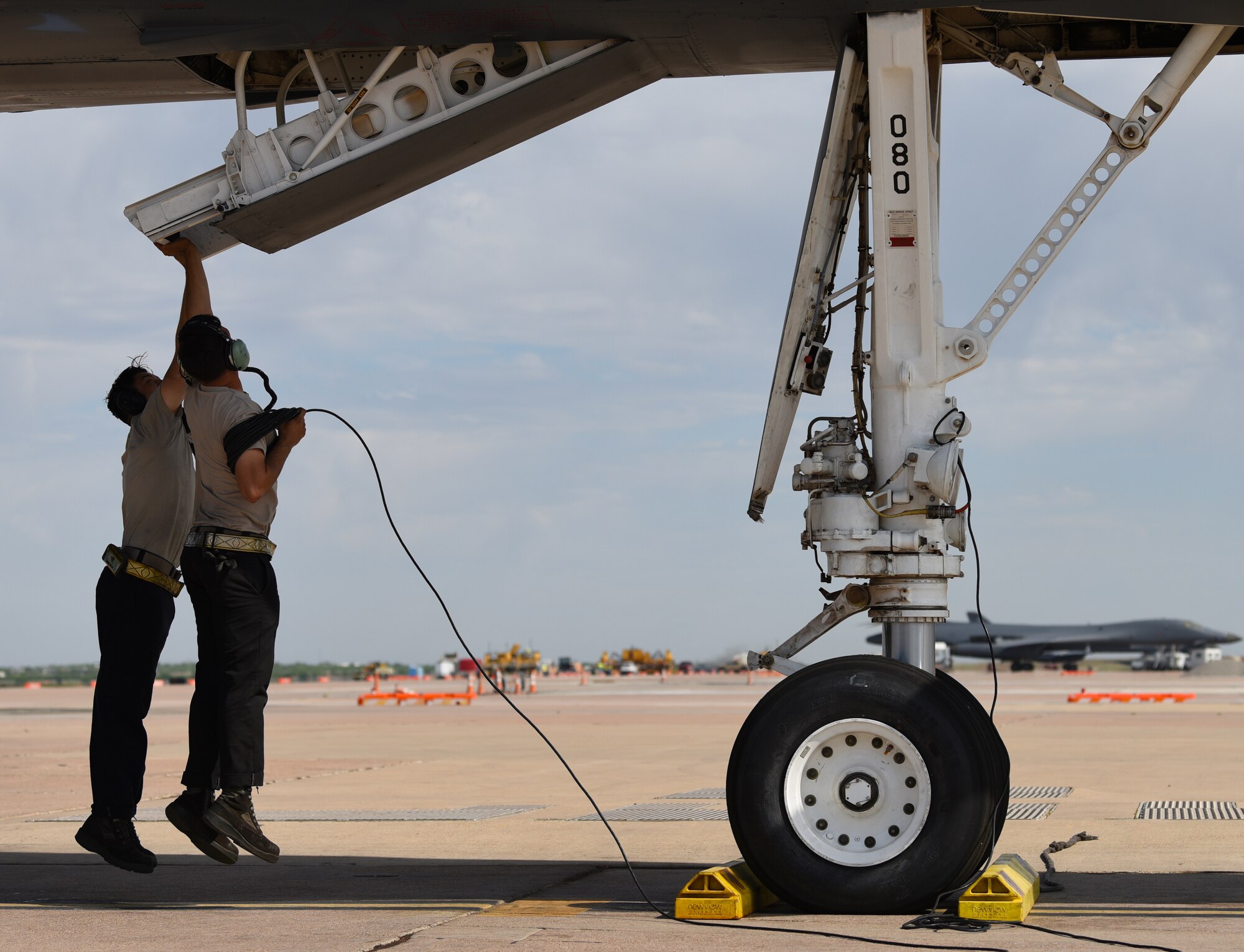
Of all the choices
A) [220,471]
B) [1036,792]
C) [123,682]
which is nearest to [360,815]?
[123,682]

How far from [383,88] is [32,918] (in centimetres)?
376

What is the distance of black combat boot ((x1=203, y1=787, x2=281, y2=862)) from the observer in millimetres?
5574

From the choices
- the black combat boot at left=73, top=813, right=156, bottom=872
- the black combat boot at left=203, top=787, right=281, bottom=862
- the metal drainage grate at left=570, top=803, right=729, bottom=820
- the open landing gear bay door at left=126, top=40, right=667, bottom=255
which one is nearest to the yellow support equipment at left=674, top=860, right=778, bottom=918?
the black combat boot at left=203, top=787, right=281, bottom=862

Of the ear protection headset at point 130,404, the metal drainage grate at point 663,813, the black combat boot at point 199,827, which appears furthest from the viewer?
the metal drainage grate at point 663,813

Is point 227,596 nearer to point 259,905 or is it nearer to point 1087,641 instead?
point 259,905

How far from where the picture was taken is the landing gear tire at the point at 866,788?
514 cm

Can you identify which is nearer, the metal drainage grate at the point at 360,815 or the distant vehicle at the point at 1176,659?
the metal drainage grate at the point at 360,815

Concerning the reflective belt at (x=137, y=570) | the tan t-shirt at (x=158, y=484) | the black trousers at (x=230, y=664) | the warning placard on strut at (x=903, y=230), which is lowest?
the black trousers at (x=230, y=664)

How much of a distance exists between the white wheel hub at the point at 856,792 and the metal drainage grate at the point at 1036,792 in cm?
618

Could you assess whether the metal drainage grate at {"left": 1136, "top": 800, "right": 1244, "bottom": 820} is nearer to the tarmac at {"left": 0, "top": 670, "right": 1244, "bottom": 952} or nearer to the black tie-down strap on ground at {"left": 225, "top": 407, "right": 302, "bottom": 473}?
the tarmac at {"left": 0, "top": 670, "right": 1244, "bottom": 952}

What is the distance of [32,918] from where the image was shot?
541 cm

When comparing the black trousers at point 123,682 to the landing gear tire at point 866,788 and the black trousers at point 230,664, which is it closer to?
the black trousers at point 230,664

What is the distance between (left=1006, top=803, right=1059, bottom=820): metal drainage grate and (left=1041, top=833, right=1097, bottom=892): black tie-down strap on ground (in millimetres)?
960

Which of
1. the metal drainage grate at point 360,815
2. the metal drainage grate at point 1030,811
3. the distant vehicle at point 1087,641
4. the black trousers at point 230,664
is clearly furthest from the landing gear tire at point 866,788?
the distant vehicle at point 1087,641
